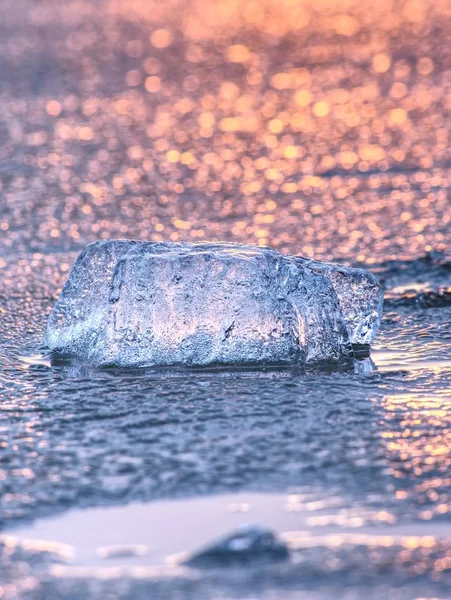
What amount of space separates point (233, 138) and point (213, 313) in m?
5.00

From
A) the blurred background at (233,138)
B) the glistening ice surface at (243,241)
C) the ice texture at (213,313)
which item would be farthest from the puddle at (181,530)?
the blurred background at (233,138)

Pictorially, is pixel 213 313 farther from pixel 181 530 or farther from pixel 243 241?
pixel 243 241

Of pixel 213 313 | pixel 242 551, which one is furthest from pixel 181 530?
pixel 213 313

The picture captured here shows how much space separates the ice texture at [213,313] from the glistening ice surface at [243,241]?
0.28ft

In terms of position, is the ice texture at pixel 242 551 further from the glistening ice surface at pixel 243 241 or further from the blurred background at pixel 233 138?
the blurred background at pixel 233 138

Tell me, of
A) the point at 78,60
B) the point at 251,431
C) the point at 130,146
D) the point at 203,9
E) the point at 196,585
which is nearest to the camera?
the point at 196,585

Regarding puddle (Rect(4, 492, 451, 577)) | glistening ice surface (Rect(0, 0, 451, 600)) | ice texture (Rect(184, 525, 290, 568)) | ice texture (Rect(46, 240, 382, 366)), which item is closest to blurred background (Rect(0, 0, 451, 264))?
glistening ice surface (Rect(0, 0, 451, 600))

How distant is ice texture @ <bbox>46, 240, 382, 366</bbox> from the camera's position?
3.79 meters

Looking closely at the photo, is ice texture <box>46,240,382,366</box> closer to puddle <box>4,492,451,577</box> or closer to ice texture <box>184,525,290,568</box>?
puddle <box>4,492,451,577</box>

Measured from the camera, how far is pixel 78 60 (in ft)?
43.6

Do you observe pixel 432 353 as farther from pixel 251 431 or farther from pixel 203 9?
pixel 203 9

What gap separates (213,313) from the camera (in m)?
3.80

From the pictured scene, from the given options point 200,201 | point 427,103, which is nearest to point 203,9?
point 427,103

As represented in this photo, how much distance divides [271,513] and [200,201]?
4087mm
